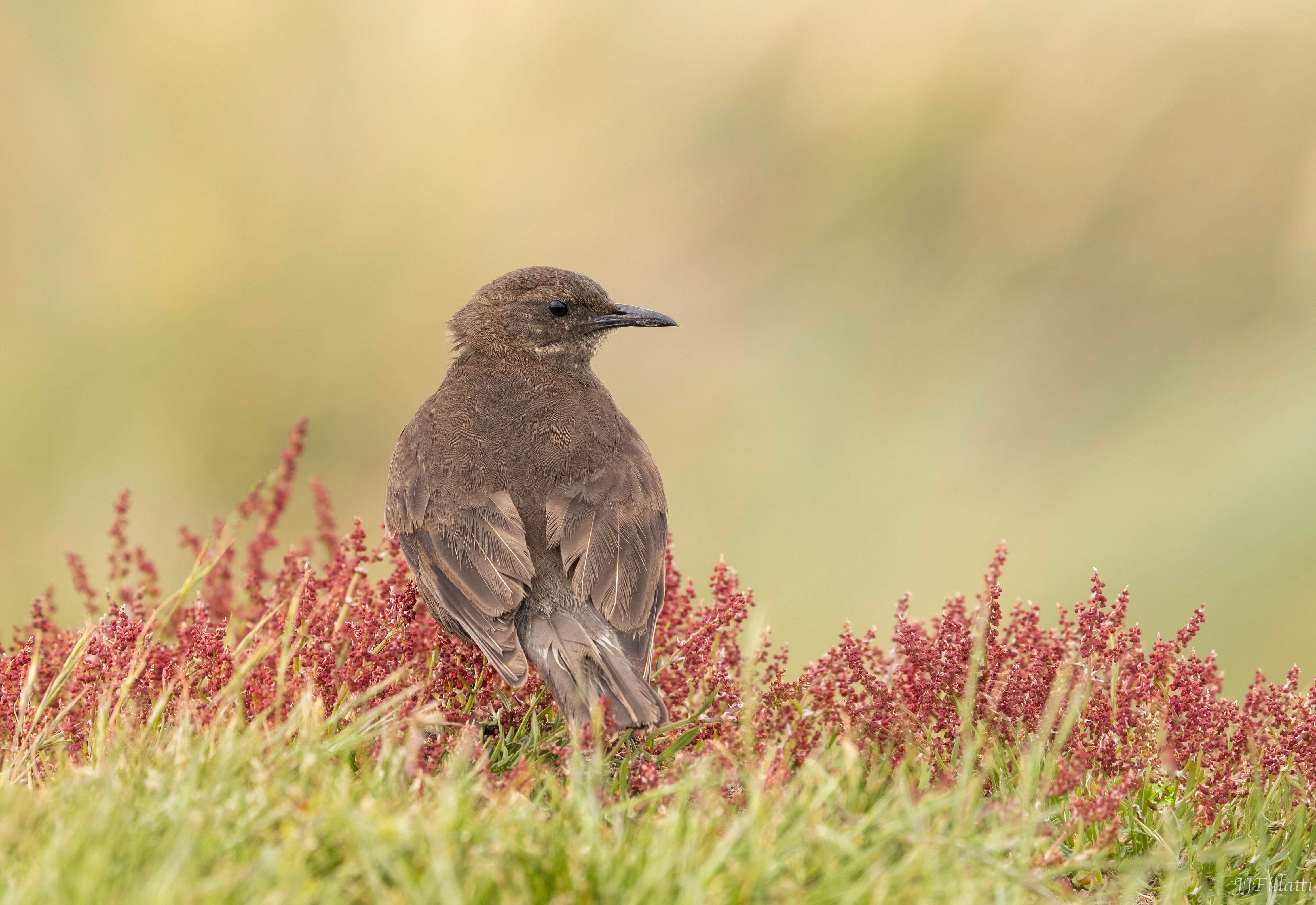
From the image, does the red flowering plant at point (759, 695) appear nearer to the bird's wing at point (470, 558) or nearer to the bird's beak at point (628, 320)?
the bird's wing at point (470, 558)

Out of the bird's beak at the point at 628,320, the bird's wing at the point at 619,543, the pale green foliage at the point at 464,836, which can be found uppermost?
the bird's beak at the point at 628,320

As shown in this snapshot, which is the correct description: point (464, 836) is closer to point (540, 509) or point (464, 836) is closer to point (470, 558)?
point (470, 558)

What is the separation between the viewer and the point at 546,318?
6.45 m

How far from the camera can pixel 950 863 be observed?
2.94m

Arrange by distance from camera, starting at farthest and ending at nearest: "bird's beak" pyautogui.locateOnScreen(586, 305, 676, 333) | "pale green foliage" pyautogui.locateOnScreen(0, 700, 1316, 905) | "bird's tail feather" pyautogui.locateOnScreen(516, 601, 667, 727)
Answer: "bird's beak" pyautogui.locateOnScreen(586, 305, 676, 333)
"bird's tail feather" pyautogui.locateOnScreen(516, 601, 667, 727)
"pale green foliage" pyautogui.locateOnScreen(0, 700, 1316, 905)

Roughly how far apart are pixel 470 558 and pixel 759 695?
1347 mm

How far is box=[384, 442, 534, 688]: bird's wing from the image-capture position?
189 inches

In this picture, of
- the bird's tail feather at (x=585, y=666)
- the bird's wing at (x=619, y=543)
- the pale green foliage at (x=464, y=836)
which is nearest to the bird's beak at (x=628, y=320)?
the bird's wing at (x=619, y=543)

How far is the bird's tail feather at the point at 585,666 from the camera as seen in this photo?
4.23 m

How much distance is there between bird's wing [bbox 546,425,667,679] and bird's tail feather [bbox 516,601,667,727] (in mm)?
83

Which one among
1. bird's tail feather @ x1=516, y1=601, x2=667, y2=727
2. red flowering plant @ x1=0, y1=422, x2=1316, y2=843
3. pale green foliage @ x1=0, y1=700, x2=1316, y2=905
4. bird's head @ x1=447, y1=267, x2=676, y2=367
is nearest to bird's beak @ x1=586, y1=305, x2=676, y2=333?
bird's head @ x1=447, y1=267, x2=676, y2=367

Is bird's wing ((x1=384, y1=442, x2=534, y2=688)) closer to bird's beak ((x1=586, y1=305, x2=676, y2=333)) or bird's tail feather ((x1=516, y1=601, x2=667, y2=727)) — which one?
bird's tail feather ((x1=516, y1=601, x2=667, y2=727))

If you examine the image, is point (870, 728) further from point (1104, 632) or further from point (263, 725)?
point (263, 725)

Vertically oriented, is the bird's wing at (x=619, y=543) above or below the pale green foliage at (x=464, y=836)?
above
